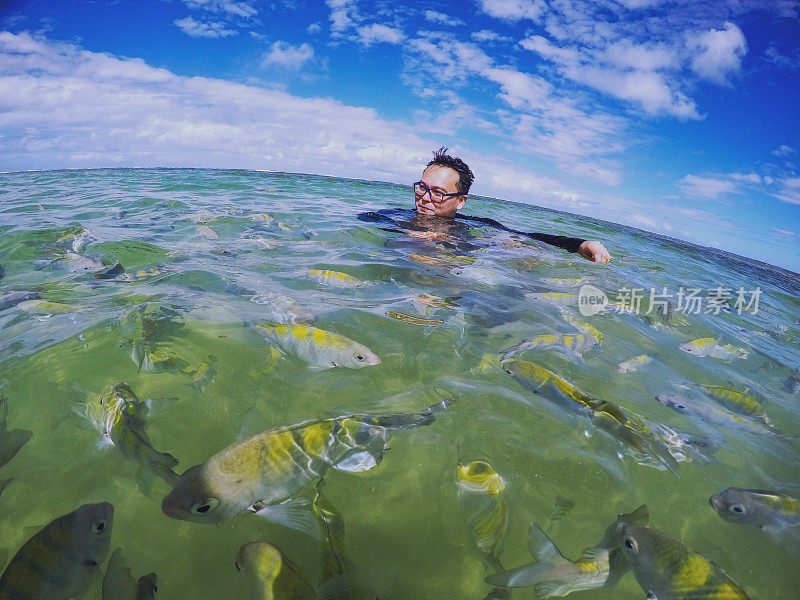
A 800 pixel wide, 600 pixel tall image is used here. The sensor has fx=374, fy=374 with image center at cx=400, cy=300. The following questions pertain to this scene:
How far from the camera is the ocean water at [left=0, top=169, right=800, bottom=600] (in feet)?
5.89

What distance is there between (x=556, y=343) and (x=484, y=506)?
2337mm

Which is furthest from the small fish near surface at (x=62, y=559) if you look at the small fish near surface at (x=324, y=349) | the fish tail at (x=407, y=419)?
the small fish near surface at (x=324, y=349)

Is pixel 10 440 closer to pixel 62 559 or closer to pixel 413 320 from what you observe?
pixel 62 559

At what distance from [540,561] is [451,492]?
1.69 feet

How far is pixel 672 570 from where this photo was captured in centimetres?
167

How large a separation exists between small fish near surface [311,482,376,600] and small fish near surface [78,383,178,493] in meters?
0.79

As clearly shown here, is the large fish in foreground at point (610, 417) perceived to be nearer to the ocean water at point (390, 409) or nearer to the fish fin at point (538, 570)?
the ocean water at point (390, 409)

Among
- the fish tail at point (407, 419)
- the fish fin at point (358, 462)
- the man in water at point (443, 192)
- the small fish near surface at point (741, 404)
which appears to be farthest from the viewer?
the man in water at point (443, 192)

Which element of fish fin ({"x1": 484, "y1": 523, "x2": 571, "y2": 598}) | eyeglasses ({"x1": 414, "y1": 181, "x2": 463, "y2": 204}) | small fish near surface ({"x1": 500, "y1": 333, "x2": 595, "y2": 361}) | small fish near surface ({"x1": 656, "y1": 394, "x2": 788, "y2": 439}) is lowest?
fish fin ({"x1": 484, "y1": 523, "x2": 571, "y2": 598})

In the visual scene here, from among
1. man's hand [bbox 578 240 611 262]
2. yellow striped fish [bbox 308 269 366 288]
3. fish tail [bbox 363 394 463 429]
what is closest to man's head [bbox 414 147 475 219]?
man's hand [bbox 578 240 611 262]

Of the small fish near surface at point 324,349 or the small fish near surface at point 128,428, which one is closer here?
the small fish near surface at point 128,428

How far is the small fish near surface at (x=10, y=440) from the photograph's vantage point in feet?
6.69

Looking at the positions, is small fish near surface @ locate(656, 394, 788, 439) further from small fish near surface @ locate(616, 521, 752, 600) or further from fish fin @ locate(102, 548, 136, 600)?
fish fin @ locate(102, 548, 136, 600)

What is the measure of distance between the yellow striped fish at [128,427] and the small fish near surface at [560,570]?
1.74 meters
